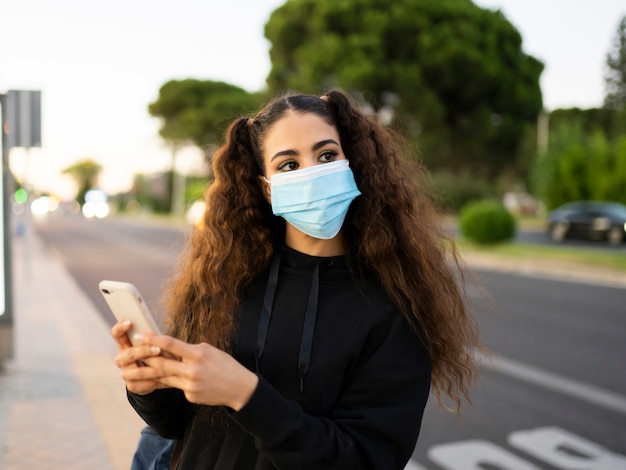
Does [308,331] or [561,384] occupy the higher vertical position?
[308,331]

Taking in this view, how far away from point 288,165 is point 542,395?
4142mm

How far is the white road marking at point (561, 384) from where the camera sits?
490cm

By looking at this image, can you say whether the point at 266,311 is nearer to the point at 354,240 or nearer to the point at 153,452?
the point at 354,240

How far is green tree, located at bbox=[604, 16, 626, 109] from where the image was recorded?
26930 mm

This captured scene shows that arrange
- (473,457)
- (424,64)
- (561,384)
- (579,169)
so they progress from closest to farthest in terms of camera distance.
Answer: (473,457) < (561,384) < (579,169) < (424,64)

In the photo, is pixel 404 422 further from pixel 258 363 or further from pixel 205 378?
pixel 205 378

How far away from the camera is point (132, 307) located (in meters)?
1.31

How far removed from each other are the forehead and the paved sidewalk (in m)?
2.44

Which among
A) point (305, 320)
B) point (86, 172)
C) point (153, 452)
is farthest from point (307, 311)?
point (86, 172)

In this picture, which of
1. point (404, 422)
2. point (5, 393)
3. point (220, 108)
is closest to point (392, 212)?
point (404, 422)

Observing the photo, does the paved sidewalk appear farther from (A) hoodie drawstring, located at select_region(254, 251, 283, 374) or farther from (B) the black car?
(B) the black car

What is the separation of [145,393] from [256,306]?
317 millimetres

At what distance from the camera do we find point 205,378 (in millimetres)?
1183

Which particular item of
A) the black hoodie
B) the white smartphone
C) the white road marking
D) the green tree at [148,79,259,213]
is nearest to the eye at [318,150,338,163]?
the black hoodie
